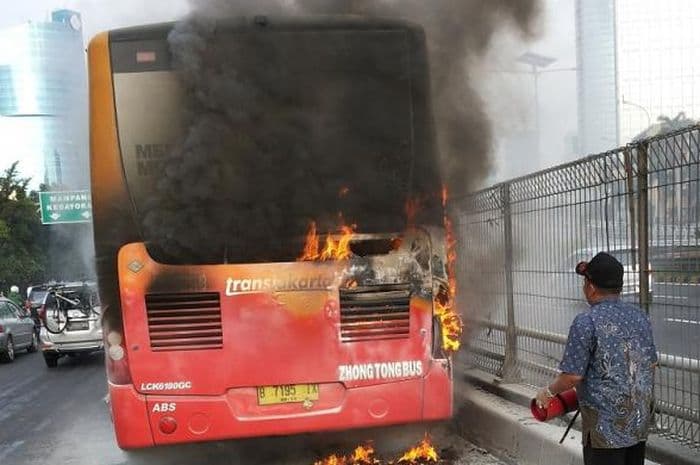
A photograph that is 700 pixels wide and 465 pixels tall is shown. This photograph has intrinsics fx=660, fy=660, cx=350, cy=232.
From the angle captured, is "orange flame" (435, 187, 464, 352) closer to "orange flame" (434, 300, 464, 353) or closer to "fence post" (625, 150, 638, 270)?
"orange flame" (434, 300, 464, 353)

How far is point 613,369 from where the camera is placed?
289 centimetres

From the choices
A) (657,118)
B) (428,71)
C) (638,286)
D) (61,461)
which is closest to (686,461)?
(638,286)

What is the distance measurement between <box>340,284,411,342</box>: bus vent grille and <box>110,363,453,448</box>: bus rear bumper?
38 cm

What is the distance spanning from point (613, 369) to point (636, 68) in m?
32.7

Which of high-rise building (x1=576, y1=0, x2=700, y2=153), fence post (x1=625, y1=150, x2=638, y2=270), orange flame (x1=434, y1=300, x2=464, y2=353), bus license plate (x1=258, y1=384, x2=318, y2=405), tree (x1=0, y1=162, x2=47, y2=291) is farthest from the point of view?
tree (x1=0, y1=162, x2=47, y2=291)

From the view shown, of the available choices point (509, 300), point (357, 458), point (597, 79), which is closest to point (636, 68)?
point (597, 79)

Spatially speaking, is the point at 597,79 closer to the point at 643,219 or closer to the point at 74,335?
the point at 74,335

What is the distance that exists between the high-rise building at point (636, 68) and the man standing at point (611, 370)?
11.6 metres

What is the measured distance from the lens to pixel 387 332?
4902 mm

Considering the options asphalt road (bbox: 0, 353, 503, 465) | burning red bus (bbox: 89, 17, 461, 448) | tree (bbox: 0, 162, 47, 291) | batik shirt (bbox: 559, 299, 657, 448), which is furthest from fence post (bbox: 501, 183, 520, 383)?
tree (bbox: 0, 162, 47, 291)

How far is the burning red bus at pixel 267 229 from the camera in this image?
4.66 metres

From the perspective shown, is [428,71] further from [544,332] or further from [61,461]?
[61,461]

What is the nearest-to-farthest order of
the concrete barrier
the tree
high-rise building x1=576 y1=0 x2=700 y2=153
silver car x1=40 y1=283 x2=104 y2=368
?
the concrete barrier < silver car x1=40 y1=283 x2=104 y2=368 < high-rise building x1=576 y1=0 x2=700 y2=153 < the tree

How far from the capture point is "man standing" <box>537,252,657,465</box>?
2.90m
